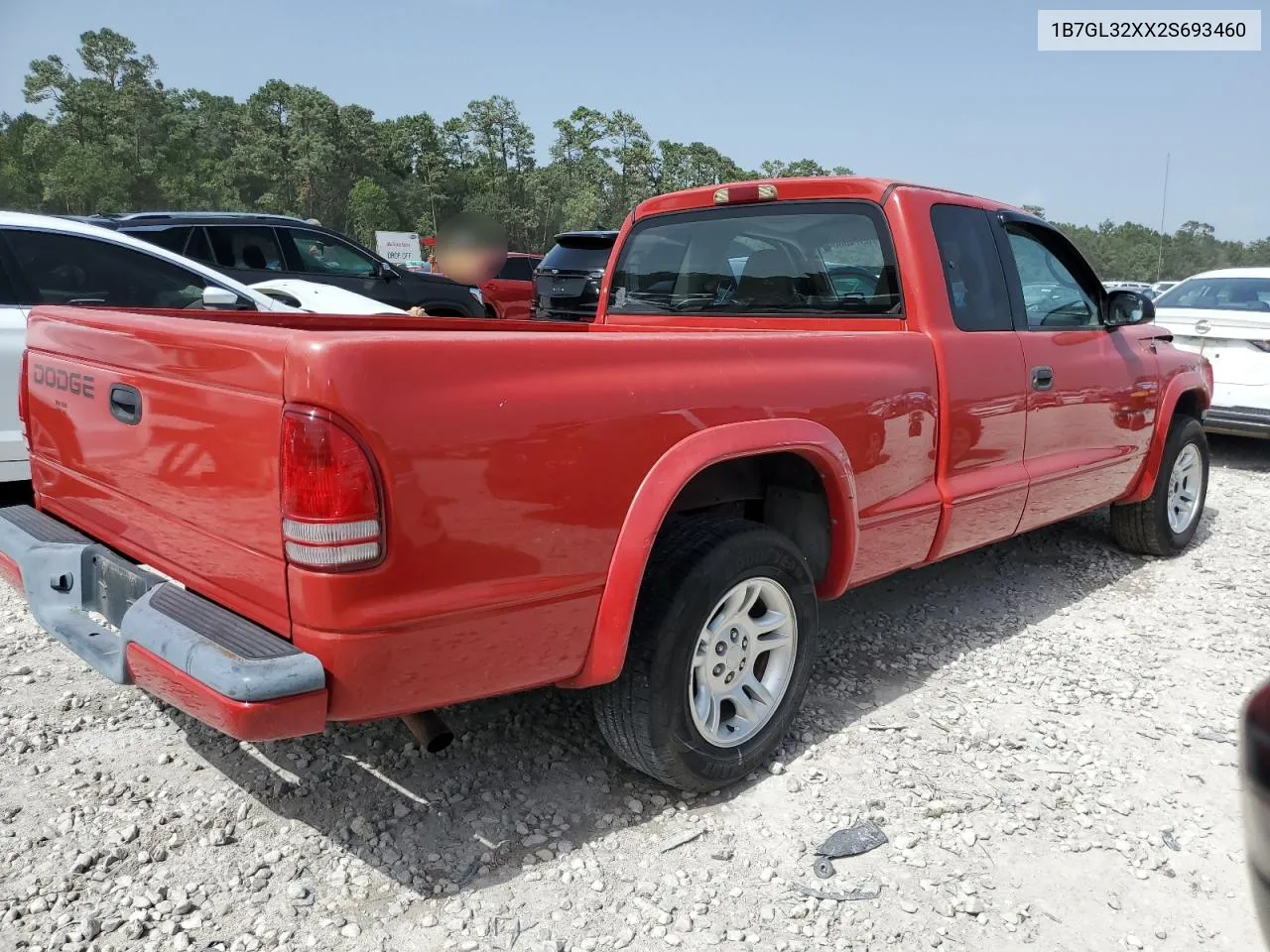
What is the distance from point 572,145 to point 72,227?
55897mm

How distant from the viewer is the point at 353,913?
2.13 meters

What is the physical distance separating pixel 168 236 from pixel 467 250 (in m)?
5.61

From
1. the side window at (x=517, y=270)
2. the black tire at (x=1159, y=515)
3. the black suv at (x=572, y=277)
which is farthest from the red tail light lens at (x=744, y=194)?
the side window at (x=517, y=270)

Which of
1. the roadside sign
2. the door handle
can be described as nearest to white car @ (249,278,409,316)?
the door handle

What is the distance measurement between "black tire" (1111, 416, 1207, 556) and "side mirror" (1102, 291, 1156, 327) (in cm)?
96

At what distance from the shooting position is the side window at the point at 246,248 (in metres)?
8.59

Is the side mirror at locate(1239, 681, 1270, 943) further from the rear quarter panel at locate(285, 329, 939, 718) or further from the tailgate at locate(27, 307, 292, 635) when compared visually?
the tailgate at locate(27, 307, 292, 635)

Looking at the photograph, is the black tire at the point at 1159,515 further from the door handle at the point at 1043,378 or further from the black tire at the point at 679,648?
the black tire at the point at 679,648

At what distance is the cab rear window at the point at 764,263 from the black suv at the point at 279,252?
4.93 m

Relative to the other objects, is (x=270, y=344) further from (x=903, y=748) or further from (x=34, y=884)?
(x=903, y=748)

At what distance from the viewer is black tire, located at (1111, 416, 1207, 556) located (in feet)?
16.2

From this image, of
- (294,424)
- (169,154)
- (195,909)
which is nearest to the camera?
Answer: (294,424)

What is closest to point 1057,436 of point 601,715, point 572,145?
point 601,715

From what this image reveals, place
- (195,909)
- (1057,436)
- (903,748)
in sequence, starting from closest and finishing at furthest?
(195,909) → (903,748) → (1057,436)
